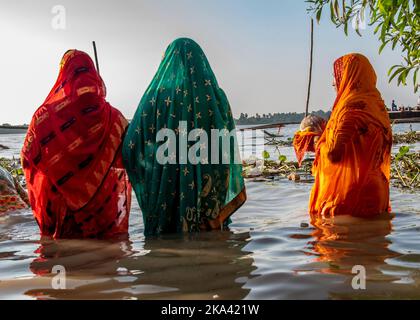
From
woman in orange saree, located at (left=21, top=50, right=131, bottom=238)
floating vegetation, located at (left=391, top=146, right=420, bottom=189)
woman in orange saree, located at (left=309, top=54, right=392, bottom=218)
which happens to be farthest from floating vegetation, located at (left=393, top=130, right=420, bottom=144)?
woman in orange saree, located at (left=21, top=50, right=131, bottom=238)

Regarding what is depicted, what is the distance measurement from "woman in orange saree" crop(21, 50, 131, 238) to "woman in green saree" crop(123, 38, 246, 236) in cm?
23

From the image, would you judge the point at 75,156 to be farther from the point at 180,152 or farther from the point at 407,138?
the point at 407,138

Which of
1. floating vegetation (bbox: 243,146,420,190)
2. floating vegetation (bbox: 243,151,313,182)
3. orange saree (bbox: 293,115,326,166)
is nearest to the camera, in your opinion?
orange saree (bbox: 293,115,326,166)

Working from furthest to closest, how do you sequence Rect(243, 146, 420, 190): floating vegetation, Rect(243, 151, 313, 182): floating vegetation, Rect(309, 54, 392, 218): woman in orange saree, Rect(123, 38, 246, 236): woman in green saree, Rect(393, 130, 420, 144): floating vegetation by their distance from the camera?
Rect(393, 130, 420, 144): floating vegetation
Rect(243, 151, 313, 182): floating vegetation
Rect(243, 146, 420, 190): floating vegetation
Rect(309, 54, 392, 218): woman in orange saree
Rect(123, 38, 246, 236): woman in green saree

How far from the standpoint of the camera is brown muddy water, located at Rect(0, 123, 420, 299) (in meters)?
2.67

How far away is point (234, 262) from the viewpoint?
3279 mm

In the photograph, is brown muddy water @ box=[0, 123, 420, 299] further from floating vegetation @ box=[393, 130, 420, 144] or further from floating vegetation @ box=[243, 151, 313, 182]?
floating vegetation @ box=[393, 130, 420, 144]

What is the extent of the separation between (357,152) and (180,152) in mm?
1700

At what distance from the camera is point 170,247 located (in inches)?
149

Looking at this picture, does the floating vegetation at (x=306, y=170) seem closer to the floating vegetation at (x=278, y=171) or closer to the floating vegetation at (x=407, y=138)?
the floating vegetation at (x=278, y=171)

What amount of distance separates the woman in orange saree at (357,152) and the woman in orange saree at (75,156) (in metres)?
1.94

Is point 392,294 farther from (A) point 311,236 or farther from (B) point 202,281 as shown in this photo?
(A) point 311,236

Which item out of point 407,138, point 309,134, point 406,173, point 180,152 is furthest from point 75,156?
point 407,138
